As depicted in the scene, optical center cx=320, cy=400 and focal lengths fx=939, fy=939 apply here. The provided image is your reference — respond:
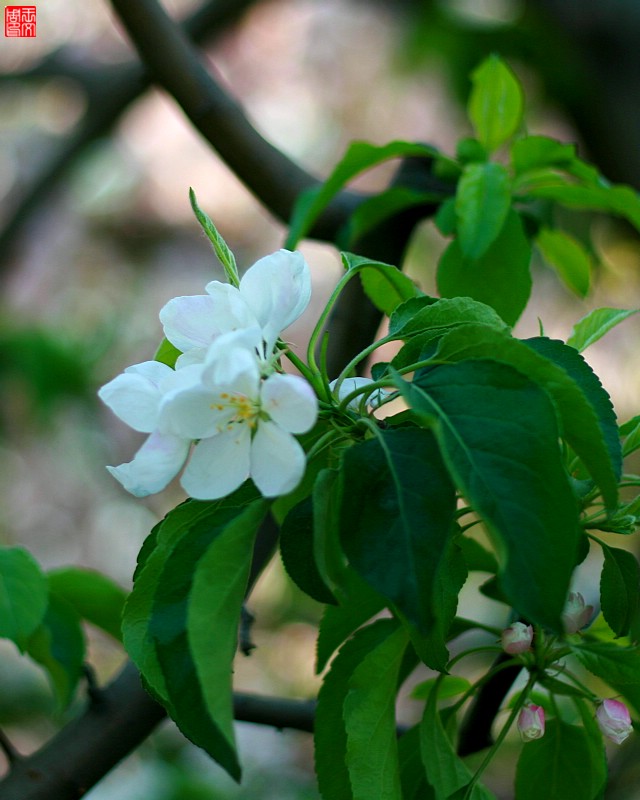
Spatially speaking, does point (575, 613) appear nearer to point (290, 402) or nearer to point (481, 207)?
Result: point (290, 402)

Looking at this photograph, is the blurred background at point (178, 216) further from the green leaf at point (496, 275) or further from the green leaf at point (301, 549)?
the green leaf at point (301, 549)

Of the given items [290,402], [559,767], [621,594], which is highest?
[290,402]

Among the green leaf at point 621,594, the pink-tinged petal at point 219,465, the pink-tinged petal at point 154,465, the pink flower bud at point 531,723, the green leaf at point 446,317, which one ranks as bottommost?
the pink flower bud at point 531,723

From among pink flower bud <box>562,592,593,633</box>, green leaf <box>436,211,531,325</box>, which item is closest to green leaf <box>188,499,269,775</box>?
pink flower bud <box>562,592,593,633</box>

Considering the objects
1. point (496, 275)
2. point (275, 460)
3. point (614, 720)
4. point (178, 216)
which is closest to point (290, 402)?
point (275, 460)

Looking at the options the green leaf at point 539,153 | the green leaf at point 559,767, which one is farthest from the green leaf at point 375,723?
the green leaf at point 539,153

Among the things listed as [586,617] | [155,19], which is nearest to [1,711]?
[155,19]

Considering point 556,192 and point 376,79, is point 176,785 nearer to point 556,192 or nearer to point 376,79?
point 556,192

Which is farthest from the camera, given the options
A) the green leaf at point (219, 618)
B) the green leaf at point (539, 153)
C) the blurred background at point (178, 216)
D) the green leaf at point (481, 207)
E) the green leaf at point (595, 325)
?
the blurred background at point (178, 216)
